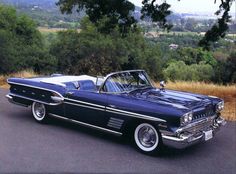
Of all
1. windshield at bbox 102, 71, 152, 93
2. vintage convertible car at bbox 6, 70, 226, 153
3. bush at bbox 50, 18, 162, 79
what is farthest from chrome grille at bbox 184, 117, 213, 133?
bush at bbox 50, 18, 162, 79

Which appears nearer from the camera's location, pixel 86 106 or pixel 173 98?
pixel 173 98

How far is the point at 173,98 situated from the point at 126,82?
96 centimetres

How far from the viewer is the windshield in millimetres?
6668

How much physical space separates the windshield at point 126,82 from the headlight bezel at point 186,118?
1413 millimetres

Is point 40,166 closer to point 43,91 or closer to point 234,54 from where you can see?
point 43,91

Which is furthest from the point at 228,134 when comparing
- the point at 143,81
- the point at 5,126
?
the point at 5,126

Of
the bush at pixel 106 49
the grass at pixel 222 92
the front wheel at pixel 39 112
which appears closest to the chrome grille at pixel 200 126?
the grass at pixel 222 92

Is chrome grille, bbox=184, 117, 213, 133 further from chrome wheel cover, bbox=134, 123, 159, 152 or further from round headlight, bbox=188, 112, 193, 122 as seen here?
chrome wheel cover, bbox=134, 123, 159, 152

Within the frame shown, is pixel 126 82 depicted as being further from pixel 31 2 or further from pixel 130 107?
pixel 31 2

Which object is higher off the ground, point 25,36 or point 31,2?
point 31,2

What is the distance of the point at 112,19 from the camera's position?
39.3ft

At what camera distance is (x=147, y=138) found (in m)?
6.04

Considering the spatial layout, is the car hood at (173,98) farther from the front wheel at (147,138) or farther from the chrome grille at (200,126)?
the front wheel at (147,138)

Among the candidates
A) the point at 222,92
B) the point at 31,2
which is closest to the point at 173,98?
the point at 222,92
